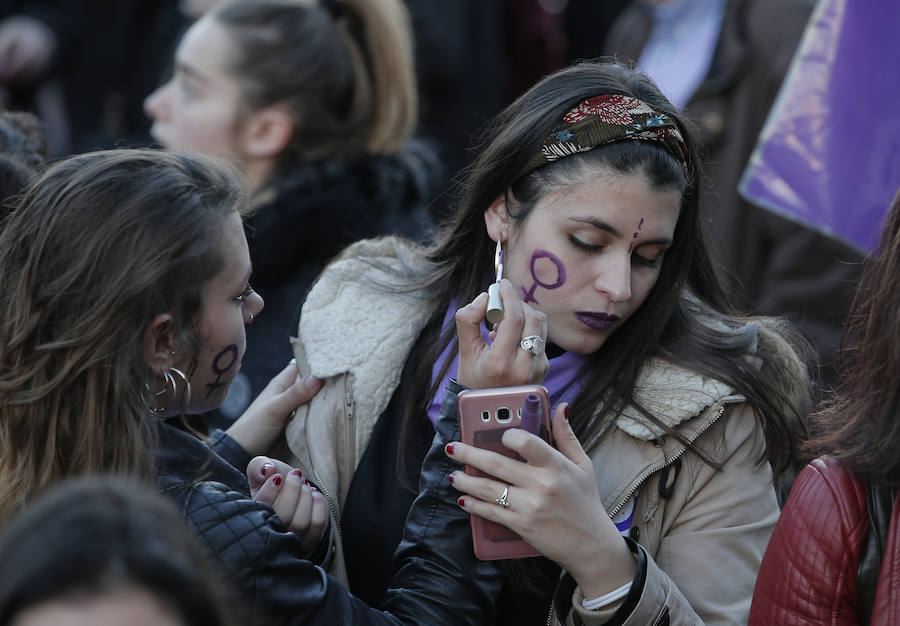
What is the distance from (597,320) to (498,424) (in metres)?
0.44

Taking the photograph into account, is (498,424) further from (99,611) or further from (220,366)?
(99,611)

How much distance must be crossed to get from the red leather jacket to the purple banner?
121 centimetres

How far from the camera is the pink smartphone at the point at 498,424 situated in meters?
1.90

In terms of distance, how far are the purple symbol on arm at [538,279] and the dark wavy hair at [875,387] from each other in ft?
1.88

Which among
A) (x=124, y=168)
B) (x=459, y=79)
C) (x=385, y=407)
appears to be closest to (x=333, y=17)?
(x=459, y=79)

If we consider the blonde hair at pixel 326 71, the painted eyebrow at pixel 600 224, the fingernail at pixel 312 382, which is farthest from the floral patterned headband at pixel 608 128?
the blonde hair at pixel 326 71

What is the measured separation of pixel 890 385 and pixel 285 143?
237cm

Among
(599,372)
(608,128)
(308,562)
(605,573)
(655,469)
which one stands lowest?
(308,562)

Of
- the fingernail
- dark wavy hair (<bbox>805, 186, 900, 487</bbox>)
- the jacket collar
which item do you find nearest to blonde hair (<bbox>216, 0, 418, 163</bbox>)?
the jacket collar

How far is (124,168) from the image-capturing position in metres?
1.87

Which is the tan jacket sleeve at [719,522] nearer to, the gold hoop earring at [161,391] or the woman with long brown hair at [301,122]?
the gold hoop earring at [161,391]

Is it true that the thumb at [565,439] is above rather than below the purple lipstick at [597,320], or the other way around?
below

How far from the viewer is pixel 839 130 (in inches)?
118

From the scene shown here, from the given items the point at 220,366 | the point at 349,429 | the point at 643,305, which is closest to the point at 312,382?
the point at 349,429
